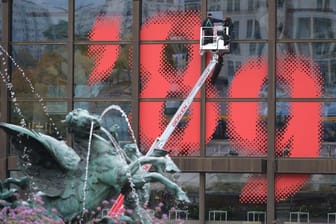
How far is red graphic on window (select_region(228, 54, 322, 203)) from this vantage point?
24.2 meters

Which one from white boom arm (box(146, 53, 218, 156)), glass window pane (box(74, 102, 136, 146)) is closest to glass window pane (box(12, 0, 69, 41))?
glass window pane (box(74, 102, 136, 146))

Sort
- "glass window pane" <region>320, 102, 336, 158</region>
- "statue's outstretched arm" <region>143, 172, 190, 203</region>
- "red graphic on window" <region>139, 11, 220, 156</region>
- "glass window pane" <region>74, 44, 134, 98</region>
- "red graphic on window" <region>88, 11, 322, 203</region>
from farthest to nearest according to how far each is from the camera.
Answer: "glass window pane" <region>74, 44, 134, 98</region> → "red graphic on window" <region>139, 11, 220, 156</region> → "red graphic on window" <region>88, 11, 322, 203</region> → "glass window pane" <region>320, 102, 336, 158</region> → "statue's outstretched arm" <region>143, 172, 190, 203</region>

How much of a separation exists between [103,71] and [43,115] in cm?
186

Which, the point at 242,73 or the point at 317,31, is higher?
the point at 317,31

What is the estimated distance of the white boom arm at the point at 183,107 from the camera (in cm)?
2412

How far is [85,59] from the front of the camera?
25.0 meters

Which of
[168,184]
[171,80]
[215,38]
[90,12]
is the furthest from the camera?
[90,12]

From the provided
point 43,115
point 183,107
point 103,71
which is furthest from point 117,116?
point 43,115

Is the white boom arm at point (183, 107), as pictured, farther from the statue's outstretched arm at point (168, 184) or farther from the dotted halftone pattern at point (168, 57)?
the statue's outstretched arm at point (168, 184)

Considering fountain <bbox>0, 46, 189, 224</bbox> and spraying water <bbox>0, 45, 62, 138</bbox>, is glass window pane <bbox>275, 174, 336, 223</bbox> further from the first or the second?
fountain <bbox>0, 46, 189, 224</bbox>

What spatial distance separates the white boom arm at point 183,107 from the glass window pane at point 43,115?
2.48 meters

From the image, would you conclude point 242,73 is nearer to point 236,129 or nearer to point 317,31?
point 236,129

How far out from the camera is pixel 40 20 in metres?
25.2

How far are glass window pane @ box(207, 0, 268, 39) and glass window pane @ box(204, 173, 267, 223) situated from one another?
3414mm
